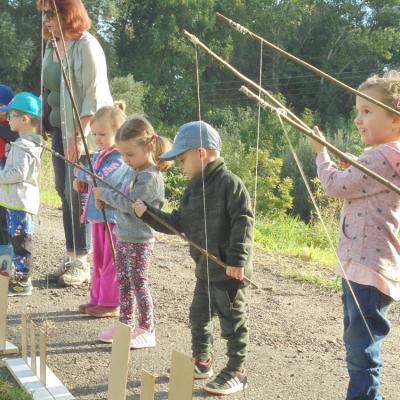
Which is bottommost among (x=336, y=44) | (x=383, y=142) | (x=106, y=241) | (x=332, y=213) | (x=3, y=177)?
(x=332, y=213)

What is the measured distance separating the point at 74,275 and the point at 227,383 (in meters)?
2.25

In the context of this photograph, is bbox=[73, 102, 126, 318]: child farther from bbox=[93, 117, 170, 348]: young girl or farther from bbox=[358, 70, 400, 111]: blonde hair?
bbox=[358, 70, 400, 111]: blonde hair

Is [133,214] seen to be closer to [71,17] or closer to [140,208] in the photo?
[140,208]

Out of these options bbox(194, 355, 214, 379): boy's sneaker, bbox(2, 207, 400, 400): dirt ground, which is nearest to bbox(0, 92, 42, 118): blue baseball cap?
bbox(2, 207, 400, 400): dirt ground

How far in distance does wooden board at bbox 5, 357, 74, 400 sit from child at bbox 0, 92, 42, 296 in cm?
149

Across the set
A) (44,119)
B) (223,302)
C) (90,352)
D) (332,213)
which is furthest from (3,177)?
(332,213)

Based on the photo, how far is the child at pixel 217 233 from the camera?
3354 mm

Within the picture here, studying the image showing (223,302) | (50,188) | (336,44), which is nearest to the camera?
(223,302)

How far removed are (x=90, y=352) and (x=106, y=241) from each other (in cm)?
77

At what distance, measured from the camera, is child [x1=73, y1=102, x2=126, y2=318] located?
4391 millimetres

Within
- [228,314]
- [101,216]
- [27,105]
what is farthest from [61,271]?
[228,314]

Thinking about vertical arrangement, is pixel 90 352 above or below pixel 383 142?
below

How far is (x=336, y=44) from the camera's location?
144ft

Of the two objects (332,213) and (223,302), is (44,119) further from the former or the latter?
(332,213)
